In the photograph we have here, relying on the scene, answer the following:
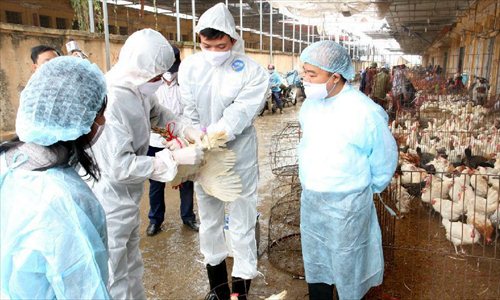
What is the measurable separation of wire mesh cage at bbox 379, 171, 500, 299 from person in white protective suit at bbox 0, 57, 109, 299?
2403 mm

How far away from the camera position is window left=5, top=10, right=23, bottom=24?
1188cm

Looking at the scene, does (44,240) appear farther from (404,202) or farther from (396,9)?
(396,9)

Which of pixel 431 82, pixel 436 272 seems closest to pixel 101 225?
pixel 436 272

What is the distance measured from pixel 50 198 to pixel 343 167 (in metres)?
1.53

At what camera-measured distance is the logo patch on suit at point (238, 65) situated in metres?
2.69

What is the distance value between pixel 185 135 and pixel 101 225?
130cm

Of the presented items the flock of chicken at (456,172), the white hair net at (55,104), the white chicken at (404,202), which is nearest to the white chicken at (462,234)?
the flock of chicken at (456,172)

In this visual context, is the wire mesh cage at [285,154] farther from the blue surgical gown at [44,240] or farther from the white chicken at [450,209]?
the blue surgical gown at [44,240]

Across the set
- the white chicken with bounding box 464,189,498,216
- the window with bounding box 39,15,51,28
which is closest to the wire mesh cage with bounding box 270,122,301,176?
the white chicken with bounding box 464,189,498,216

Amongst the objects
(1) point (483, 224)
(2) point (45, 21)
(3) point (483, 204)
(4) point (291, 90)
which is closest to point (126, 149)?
(1) point (483, 224)

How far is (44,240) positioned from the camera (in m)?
1.11

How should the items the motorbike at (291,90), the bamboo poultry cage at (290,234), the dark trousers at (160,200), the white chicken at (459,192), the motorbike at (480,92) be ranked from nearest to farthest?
the bamboo poultry cage at (290,234)
the dark trousers at (160,200)
the white chicken at (459,192)
the motorbike at (480,92)
the motorbike at (291,90)

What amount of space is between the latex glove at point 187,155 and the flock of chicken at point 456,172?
1.59m

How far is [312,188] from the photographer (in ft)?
7.69
